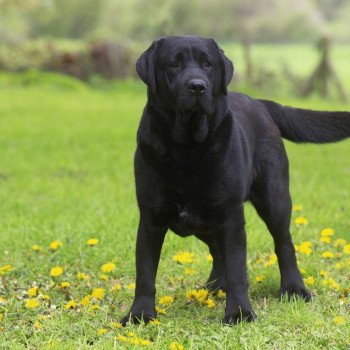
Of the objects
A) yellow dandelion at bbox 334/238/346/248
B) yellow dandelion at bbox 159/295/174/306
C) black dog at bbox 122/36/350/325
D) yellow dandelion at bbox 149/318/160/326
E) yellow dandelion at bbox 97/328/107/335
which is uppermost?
black dog at bbox 122/36/350/325

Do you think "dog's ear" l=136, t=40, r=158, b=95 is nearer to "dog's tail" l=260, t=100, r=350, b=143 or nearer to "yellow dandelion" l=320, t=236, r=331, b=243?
"dog's tail" l=260, t=100, r=350, b=143

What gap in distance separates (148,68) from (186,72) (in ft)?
0.83

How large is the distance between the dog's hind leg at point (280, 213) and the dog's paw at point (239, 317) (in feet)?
1.89

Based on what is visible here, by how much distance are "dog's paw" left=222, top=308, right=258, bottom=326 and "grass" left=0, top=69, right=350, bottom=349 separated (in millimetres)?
60

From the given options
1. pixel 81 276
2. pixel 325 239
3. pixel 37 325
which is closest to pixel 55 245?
pixel 81 276

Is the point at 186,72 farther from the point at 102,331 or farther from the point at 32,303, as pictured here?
the point at 32,303

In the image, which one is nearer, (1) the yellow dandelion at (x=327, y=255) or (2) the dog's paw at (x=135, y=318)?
(2) the dog's paw at (x=135, y=318)

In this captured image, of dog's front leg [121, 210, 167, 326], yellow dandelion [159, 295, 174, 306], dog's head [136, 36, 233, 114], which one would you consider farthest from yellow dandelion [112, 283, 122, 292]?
dog's head [136, 36, 233, 114]

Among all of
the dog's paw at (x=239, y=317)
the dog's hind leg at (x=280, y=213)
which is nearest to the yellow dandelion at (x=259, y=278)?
the dog's hind leg at (x=280, y=213)

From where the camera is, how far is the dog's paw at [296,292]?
423 cm

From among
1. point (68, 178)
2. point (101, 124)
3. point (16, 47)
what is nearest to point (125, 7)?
point (16, 47)

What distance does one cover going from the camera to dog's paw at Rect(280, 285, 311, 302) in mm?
4227

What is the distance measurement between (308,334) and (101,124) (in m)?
10.3

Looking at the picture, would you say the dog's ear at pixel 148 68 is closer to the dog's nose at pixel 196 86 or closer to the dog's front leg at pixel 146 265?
the dog's nose at pixel 196 86
